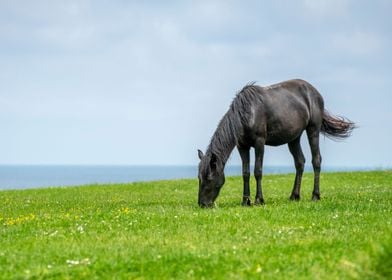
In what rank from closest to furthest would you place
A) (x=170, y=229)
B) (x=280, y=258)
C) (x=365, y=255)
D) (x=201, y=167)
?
(x=365, y=255)
(x=280, y=258)
(x=170, y=229)
(x=201, y=167)

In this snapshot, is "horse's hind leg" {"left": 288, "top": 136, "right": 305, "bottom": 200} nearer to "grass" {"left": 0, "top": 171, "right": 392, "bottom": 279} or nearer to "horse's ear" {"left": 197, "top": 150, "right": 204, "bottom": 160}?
"grass" {"left": 0, "top": 171, "right": 392, "bottom": 279}

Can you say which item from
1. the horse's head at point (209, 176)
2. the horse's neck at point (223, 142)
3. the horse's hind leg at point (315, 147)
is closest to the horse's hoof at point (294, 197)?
the horse's hind leg at point (315, 147)

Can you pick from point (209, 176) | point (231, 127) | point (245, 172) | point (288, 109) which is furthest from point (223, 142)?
point (288, 109)

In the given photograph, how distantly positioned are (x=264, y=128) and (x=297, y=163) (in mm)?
2949

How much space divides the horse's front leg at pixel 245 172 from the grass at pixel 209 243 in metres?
1.90

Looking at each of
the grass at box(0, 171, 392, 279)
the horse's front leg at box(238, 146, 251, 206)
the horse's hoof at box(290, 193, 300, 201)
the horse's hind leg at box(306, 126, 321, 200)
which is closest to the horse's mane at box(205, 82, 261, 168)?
the horse's front leg at box(238, 146, 251, 206)

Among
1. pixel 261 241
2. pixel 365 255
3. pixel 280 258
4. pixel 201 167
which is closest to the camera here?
pixel 365 255

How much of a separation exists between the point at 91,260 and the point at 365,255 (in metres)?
4.79

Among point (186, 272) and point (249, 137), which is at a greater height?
point (249, 137)

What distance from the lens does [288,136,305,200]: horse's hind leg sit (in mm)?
22094

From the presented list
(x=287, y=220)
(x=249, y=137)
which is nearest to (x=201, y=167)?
(x=249, y=137)

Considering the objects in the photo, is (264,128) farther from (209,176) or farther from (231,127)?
(209,176)

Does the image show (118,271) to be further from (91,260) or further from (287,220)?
(287,220)

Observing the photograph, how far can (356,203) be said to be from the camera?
1881 centimetres
